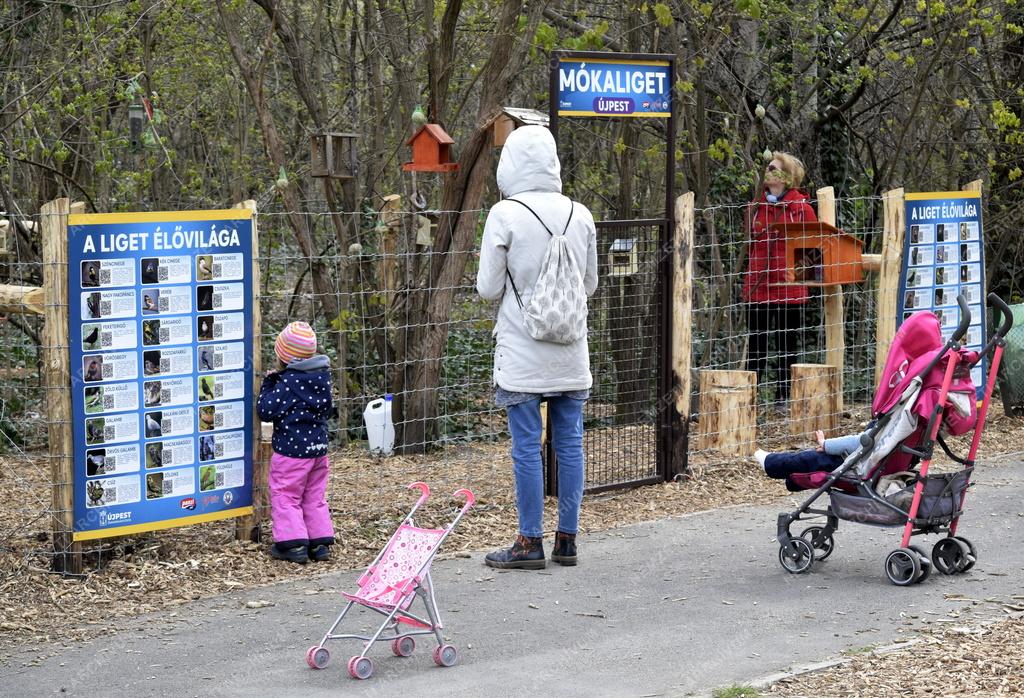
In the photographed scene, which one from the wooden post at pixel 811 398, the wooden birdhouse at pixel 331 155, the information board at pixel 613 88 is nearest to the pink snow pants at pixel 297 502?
the information board at pixel 613 88

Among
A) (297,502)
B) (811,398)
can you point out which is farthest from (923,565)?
(811,398)

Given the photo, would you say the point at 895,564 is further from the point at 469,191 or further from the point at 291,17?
the point at 291,17

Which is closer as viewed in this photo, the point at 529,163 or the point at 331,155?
the point at 529,163

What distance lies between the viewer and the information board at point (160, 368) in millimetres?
6324

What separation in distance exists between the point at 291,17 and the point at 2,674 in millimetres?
8181

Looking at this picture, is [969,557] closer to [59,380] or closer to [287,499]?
[287,499]

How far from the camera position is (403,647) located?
538 cm

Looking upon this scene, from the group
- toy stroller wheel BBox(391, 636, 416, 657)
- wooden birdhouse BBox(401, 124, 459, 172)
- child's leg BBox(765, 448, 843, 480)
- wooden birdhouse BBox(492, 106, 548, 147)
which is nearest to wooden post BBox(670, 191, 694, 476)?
wooden birdhouse BBox(492, 106, 548, 147)

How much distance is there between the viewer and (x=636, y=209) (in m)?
13.4

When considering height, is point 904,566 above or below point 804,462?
below

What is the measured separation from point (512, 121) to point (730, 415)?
2.84m

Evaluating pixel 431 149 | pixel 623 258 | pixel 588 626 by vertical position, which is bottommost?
pixel 588 626

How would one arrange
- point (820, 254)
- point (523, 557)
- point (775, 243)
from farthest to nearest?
point (775, 243) → point (820, 254) → point (523, 557)

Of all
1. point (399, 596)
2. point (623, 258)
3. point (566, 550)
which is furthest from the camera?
point (623, 258)
